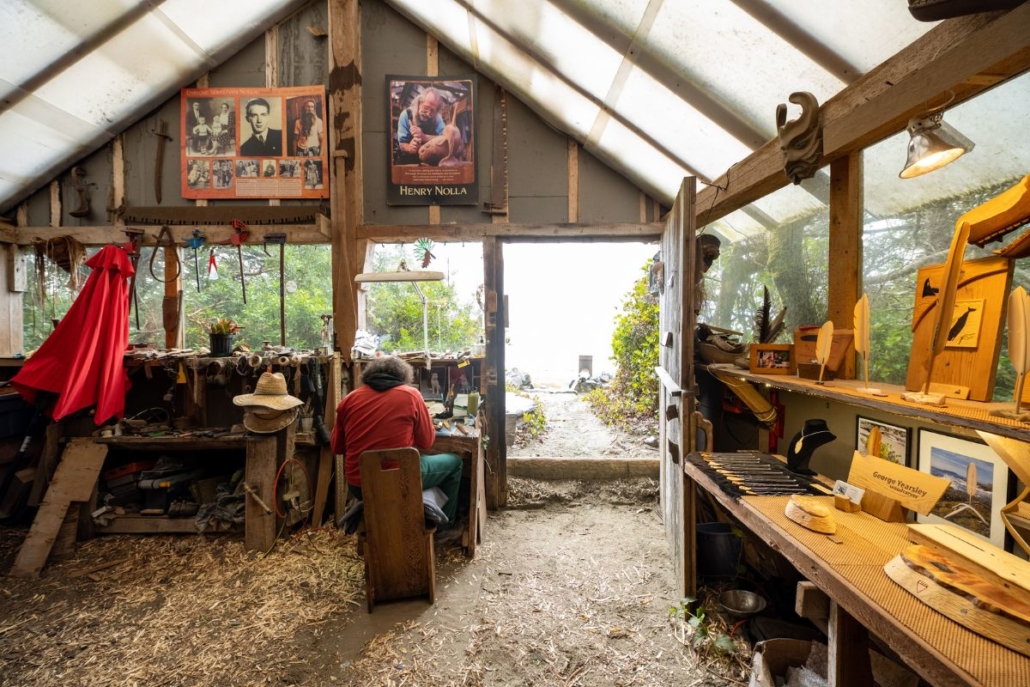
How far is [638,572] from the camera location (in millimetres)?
3416

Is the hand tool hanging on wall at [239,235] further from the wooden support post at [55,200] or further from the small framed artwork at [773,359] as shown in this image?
the small framed artwork at [773,359]

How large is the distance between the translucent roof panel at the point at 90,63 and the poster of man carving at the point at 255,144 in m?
0.39

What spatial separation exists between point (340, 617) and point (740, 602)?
259 centimetres

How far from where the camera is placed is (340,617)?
9.65ft

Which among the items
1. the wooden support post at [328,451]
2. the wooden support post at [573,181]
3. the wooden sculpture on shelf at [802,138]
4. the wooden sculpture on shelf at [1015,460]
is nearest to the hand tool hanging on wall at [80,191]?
the wooden support post at [328,451]

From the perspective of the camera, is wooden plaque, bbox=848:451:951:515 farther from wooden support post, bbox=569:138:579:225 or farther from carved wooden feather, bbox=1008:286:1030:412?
wooden support post, bbox=569:138:579:225

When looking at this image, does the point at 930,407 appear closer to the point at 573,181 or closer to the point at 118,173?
the point at 573,181

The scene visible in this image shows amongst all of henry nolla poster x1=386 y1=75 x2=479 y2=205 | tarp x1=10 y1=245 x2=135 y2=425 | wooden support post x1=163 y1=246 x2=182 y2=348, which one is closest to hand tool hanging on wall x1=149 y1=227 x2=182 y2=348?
wooden support post x1=163 y1=246 x2=182 y2=348

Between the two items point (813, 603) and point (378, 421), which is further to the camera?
point (378, 421)

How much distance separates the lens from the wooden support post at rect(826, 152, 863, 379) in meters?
2.26

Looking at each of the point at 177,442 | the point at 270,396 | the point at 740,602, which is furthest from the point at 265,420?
the point at 740,602

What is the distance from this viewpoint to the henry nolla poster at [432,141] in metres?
4.36

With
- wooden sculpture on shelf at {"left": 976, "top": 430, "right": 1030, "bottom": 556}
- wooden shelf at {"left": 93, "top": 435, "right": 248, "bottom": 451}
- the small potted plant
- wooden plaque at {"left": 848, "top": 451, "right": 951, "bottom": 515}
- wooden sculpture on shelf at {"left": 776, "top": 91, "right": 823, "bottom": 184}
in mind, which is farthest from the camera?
the small potted plant

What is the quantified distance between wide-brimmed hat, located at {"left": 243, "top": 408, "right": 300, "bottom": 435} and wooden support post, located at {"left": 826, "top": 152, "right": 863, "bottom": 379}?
13.2 feet
